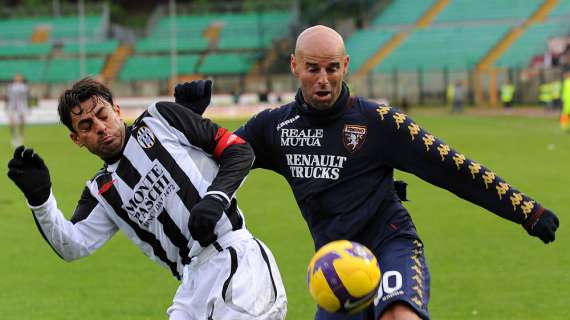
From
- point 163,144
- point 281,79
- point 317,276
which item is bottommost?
point 281,79

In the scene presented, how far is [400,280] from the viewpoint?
5.56 metres

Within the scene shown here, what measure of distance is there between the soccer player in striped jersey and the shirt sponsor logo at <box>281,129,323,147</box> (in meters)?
0.48

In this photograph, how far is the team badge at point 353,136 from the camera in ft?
19.3

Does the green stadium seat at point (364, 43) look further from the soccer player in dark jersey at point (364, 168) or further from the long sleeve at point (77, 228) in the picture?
the long sleeve at point (77, 228)

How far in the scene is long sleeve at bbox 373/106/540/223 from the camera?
5859 mm

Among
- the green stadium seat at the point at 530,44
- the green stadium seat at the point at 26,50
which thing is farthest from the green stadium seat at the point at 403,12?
the green stadium seat at the point at 26,50

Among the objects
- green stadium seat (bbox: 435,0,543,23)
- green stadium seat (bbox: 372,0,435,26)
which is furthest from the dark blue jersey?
green stadium seat (bbox: 372,0,435,26)

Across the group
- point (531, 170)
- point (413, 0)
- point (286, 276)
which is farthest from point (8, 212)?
point (413, 0)

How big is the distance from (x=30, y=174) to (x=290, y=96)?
49443mm

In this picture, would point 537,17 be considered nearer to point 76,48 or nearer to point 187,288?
point 76,48

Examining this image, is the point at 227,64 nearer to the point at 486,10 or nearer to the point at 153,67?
the point at 153,67

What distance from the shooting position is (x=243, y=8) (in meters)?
74.2

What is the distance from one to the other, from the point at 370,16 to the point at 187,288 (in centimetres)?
6439

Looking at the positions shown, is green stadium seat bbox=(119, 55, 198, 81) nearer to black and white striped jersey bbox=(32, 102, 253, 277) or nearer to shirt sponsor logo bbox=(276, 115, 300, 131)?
shirt sponsor logo bbox=(276, 115, 300, 131)
